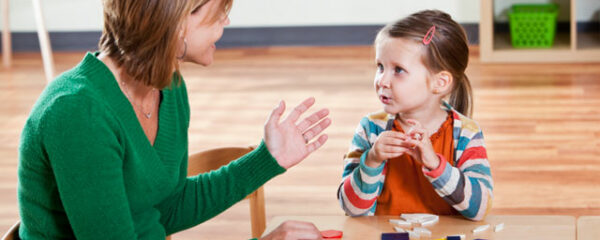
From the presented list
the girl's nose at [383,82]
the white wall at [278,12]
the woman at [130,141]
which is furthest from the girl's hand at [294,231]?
the white wall at [278,12]

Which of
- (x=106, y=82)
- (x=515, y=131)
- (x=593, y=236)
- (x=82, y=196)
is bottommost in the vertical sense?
(x=515, y=131)

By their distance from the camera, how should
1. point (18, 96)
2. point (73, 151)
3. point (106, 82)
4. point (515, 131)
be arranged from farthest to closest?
point (18, 96), point (515, 131), point (106, 82), point (73, 151)

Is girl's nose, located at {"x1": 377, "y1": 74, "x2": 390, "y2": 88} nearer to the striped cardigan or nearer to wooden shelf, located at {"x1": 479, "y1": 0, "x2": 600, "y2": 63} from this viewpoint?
the striped cardigan

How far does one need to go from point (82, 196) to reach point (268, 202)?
1815 millimetres

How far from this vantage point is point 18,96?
4.89 metres

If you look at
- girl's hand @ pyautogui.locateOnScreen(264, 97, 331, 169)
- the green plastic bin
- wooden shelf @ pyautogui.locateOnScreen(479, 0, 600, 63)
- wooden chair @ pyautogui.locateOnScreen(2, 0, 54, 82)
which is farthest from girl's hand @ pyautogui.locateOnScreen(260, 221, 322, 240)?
the green plastic bin

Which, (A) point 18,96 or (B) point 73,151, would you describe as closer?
(B) point 73,151

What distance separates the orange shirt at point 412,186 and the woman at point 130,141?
0.85 ft

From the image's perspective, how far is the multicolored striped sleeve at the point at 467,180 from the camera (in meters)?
1.57

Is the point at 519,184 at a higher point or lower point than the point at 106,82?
lower

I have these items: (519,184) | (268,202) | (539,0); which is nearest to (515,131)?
(519,184)

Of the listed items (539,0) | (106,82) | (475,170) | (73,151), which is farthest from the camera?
(539,0)

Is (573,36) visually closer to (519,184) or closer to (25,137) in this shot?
(519,184)

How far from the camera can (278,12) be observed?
6.09 m
